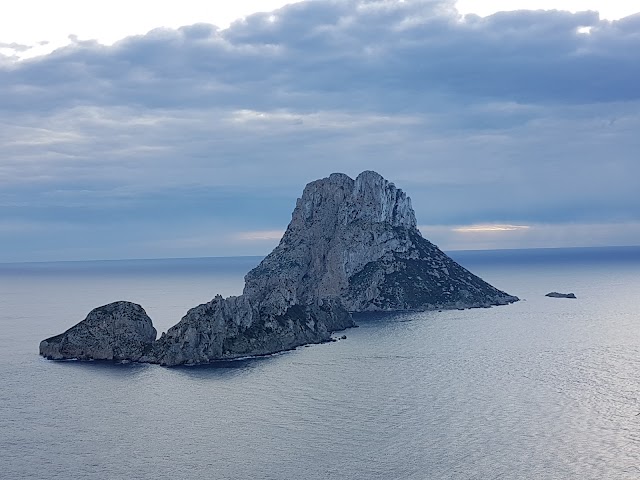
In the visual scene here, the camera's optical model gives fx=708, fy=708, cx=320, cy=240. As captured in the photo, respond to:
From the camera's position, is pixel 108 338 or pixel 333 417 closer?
pixel 333 417

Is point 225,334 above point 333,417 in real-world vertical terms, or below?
above

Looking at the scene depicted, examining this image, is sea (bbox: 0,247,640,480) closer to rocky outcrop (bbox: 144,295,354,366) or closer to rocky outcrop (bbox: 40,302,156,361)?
rocky outcrop (bbox: 40,302,156,361)

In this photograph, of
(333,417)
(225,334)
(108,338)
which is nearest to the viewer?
(333,417)

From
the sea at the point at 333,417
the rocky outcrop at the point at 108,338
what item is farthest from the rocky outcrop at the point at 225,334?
the sea at the point at 333,417

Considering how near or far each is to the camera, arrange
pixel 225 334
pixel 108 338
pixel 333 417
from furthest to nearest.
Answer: pixel 225 334, pixel 108 338, pixel 333 417

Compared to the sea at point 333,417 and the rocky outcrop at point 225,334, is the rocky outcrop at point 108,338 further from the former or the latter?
the rocky outcrop at point 225,334

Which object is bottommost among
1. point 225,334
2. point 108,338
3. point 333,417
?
point 333,417

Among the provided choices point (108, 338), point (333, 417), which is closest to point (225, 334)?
point (108, 338)

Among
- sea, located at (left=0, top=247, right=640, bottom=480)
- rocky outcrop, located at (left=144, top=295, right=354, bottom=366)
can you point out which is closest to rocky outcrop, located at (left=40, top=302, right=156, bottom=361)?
sea, located at (left=0, top=247, right=640, bottom=480)

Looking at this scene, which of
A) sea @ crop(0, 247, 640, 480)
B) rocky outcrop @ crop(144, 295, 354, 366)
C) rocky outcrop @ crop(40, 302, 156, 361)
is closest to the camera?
sea @ crop(0, 247, 640, 480)

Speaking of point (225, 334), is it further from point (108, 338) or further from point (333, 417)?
point (333, 417)
